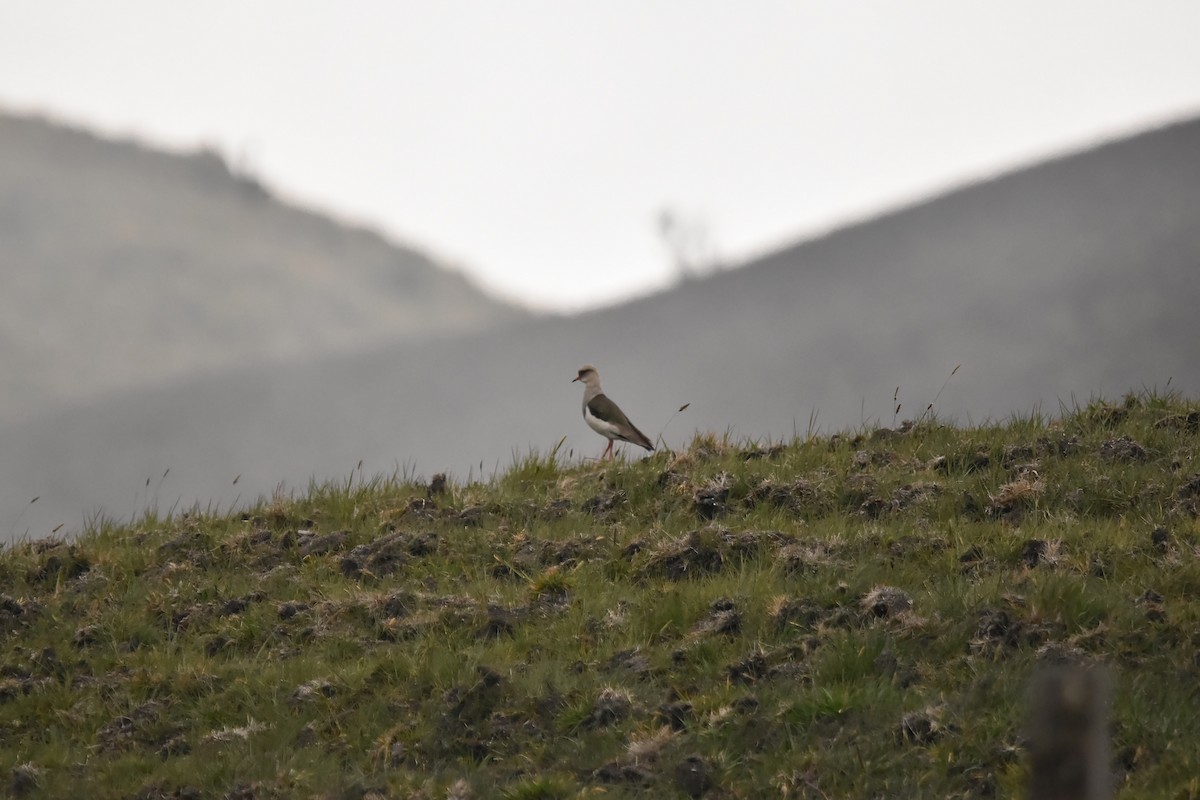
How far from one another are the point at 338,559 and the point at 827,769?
6.74 m

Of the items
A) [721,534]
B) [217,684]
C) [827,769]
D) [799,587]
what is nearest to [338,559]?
[217,684]

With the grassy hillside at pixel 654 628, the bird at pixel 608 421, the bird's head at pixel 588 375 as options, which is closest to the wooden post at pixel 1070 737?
the grassy hillside at pixel 654 628

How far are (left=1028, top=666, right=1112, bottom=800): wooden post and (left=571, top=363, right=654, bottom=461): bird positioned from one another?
12320 mm

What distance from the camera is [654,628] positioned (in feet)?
35.3

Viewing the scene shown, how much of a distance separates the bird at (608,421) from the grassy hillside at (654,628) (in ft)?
5.27

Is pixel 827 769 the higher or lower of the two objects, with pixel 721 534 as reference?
lower

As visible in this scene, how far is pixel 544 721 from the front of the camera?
961 cm

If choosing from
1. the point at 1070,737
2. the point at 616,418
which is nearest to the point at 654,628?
the point at 616,418

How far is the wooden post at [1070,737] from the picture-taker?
11.9 ft

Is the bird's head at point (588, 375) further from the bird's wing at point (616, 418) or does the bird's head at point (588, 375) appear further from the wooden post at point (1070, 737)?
the wooden post at point (1070, 737)

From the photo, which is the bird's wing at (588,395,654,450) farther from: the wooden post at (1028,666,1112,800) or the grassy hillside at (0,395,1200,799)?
the wooden post at (1028,666,1112,800)

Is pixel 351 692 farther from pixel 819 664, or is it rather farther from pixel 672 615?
pixel 819 664

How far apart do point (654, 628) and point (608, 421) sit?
274 inches

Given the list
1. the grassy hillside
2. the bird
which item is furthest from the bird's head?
the grassy hillside
